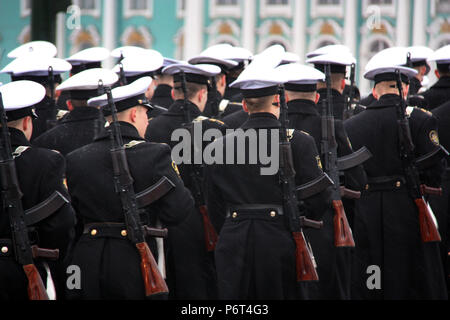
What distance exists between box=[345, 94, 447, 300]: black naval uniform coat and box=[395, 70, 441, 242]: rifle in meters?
0.05

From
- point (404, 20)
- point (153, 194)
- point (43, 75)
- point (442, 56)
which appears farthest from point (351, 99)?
point (404, 20)

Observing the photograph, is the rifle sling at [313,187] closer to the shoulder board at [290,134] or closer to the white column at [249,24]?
the shoulder board at [290,134]

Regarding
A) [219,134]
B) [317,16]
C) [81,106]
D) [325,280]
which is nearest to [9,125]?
[81,106]

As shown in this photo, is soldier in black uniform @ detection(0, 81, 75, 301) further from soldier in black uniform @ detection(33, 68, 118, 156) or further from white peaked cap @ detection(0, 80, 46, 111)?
soldier in black uniform @ detection(33, 68, 118, 156)

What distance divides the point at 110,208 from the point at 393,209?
2537 mm

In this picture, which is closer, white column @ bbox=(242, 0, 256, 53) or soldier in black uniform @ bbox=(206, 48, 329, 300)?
soldier in black uniform @ bbox=(206, 48, 329, 300)

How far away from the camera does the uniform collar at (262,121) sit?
597cm

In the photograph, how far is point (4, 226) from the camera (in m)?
5.54

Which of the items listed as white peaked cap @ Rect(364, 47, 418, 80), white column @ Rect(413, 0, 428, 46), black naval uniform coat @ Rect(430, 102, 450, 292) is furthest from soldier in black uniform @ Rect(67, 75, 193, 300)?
white column @ Rect(413, 0, 428, 46)

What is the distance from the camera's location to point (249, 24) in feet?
133

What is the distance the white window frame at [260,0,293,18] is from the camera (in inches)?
1597

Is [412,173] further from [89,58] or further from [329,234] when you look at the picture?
[89,58]
